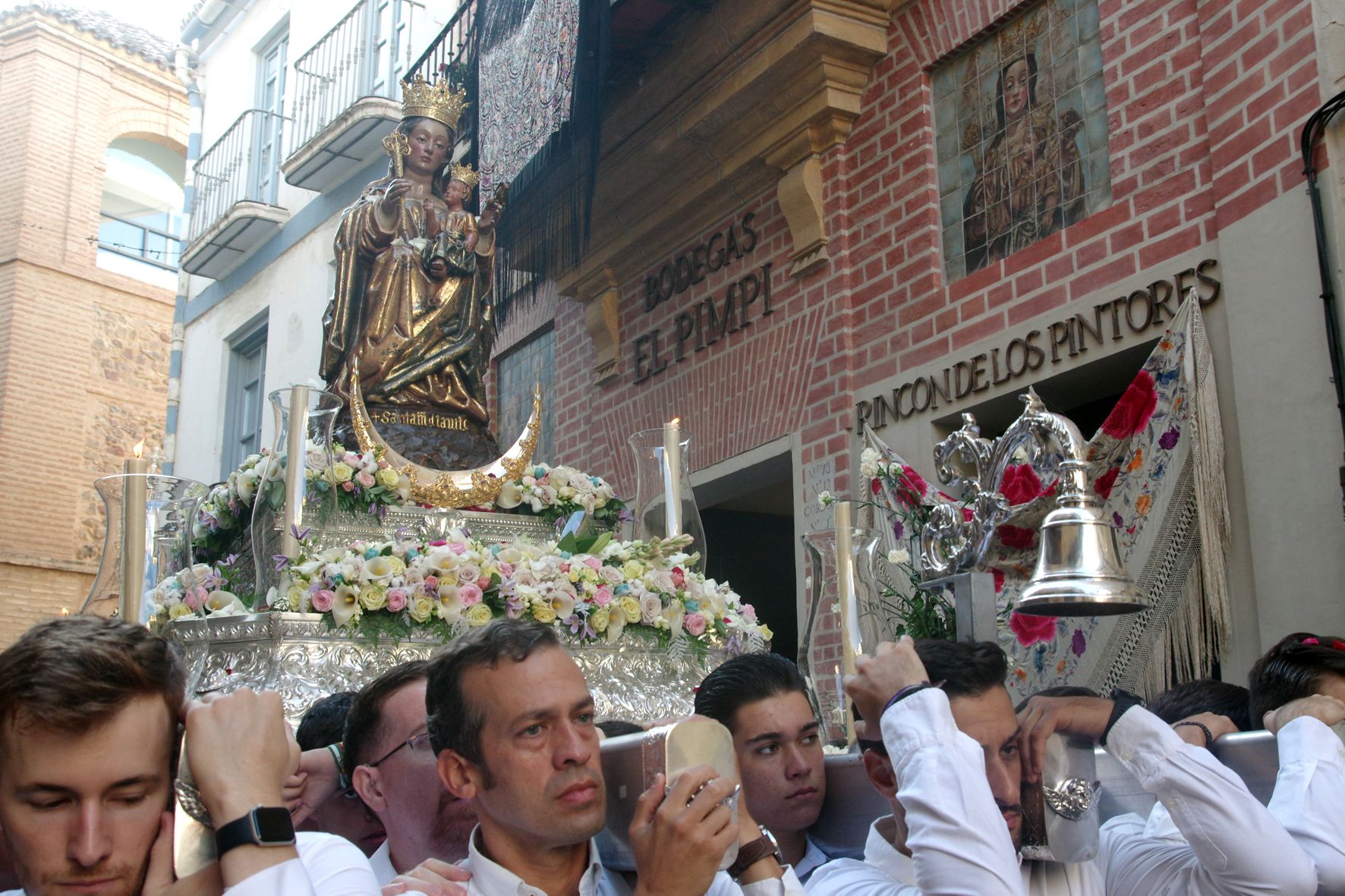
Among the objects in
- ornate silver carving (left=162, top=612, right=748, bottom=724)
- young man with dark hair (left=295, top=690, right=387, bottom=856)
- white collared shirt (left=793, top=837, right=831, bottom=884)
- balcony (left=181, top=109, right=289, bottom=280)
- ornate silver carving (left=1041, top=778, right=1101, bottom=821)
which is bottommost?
white collared shirt (left=793, top=837, right=831, bottom=884)

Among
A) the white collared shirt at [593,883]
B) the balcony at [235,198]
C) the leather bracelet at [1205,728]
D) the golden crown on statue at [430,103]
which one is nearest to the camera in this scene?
the white collared shirt at [593,883]

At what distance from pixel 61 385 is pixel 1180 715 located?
54.3 ft

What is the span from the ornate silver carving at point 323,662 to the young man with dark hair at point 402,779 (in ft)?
3.14

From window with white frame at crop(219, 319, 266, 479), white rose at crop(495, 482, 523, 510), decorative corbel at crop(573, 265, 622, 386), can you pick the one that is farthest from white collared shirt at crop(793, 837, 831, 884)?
window with white frame at crop(219, 319, 266, 479)

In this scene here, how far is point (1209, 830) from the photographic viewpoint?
219 centimetres

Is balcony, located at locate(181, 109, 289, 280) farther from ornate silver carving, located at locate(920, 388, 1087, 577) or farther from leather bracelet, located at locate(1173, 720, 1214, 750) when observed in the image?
leather bracelet, located at locate(1173, 720, 1214, 750)

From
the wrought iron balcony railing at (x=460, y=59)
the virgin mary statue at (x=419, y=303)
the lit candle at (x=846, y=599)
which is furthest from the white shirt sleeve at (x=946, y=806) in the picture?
the wrought iron balcony railing at (x=460, y=59)

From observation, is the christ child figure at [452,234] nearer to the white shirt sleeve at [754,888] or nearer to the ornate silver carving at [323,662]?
the ornate silver carving at [323,662]

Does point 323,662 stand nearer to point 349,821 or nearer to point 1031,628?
point 349,821

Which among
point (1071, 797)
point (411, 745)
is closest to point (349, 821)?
point (411, 745)

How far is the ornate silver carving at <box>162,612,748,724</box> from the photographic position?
351cm

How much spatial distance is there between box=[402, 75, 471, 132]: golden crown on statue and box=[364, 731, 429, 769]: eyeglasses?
3874mm

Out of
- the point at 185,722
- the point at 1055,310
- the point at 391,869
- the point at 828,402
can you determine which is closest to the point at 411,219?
the point at 828,402

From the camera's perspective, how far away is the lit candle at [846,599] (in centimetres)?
285
